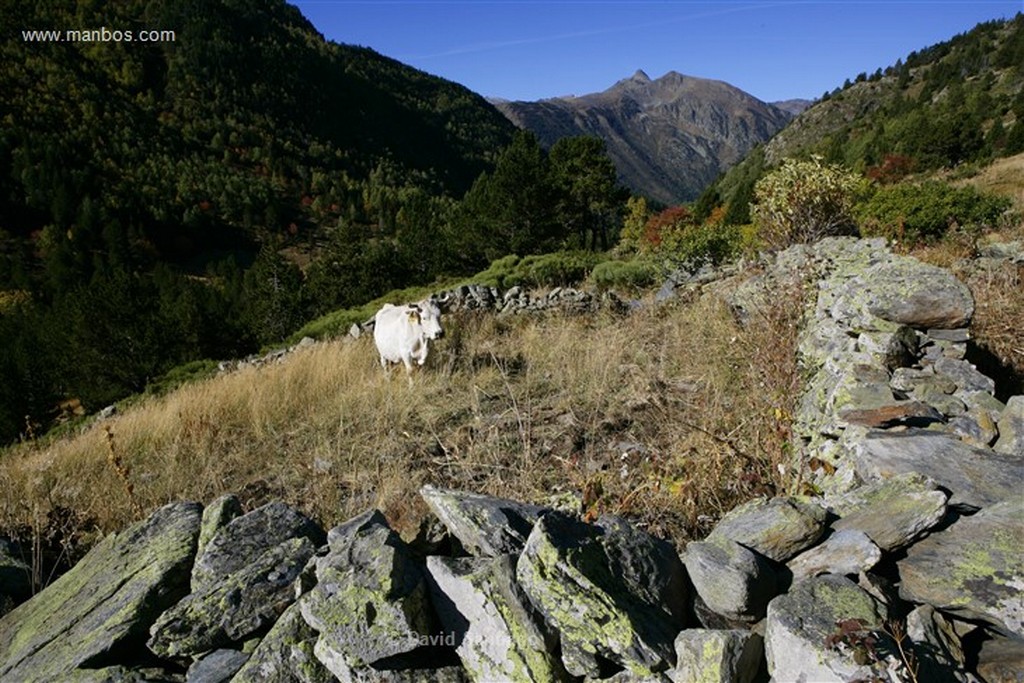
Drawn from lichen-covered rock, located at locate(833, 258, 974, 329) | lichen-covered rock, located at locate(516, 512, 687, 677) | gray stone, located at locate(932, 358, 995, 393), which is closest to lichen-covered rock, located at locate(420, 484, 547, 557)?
lichen-covered rock, located at locate(516, 512, 687, 677)

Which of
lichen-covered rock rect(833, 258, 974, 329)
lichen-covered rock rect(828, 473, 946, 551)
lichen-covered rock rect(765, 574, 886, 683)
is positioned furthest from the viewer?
lichen-covered rock rect(833, 258, 974, 329)

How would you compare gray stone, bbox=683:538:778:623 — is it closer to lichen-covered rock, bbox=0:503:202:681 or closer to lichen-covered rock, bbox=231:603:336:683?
lichen-covered rock, bbox=231:603:336:683

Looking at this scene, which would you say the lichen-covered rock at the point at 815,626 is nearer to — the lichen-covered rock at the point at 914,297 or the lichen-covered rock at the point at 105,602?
the lichen-covered rock at the point at 105,602

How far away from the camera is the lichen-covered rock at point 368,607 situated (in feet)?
6.34

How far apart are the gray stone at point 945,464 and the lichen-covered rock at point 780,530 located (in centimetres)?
64

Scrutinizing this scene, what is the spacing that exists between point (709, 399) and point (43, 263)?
102204 mm

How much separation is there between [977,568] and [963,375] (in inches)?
86.6

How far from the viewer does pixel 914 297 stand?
13.3ft

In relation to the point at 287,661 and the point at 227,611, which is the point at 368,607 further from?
the point at 227,611

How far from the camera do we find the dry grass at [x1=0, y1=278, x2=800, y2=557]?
3598mm

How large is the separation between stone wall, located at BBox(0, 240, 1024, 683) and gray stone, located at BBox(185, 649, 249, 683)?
0.01 m

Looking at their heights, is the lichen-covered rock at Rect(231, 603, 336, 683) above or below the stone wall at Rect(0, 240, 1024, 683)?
below

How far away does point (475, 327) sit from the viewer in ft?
33.7

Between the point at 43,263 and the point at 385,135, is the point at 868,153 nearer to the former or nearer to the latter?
Result: the point at 43,263
